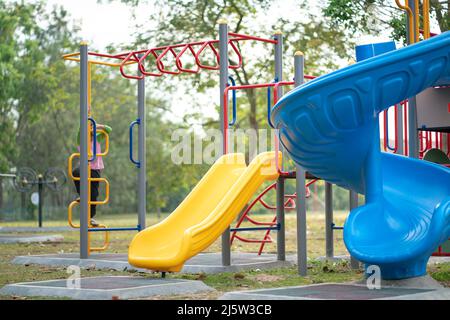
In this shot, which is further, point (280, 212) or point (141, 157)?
point (141, 157)

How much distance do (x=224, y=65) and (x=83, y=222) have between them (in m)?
3.34

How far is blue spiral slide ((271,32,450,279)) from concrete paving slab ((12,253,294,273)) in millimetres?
2543

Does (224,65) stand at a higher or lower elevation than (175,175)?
higher

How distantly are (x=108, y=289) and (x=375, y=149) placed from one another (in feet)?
9.85

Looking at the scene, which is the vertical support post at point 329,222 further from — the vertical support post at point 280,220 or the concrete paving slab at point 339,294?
the concrete paving slab at point 339,294

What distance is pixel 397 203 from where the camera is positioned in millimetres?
→ 8336

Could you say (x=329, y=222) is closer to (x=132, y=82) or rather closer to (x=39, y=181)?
(x=39, y=181)

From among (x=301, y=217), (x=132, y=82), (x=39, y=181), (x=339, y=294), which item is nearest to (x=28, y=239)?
(x=39, y=181)

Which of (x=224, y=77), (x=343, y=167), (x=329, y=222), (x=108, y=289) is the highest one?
(x=224, y=77)

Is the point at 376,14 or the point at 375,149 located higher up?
the point at 376,14

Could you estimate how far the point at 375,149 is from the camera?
8.31 meters
